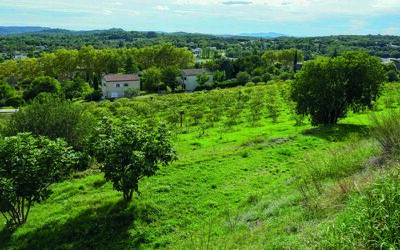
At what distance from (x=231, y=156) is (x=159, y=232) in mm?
7405

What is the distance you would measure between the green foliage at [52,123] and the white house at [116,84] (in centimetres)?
4185

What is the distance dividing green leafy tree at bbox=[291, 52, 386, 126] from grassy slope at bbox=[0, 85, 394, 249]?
4.91 m

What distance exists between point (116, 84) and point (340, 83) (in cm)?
4763

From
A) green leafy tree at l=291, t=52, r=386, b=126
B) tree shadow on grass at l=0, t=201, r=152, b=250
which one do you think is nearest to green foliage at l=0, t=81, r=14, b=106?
green leafy tree at l=291, t=52, r=386, b=126

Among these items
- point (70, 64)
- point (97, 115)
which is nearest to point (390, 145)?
point (97, 115)

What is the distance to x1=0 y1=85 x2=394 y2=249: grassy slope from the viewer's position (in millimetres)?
8289

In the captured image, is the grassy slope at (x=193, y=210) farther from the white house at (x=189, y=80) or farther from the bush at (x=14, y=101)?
the white house at (x=189, y=80)

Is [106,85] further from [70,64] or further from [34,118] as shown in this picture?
[34,118]

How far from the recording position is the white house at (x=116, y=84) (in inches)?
2506

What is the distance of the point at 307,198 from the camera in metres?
8.79

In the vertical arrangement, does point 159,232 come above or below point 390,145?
below

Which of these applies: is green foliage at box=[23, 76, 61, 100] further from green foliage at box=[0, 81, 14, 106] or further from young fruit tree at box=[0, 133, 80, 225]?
young fruit tree at box=[0, 133, 80, 225]

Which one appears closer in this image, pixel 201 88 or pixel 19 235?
pixel 19 235

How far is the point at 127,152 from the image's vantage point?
37.9 ft
